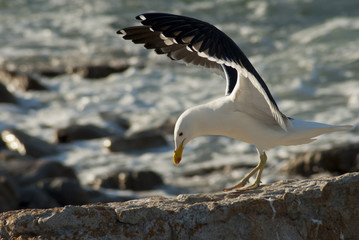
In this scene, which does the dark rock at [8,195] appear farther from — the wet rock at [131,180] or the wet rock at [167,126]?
the wet rock at [167,126]

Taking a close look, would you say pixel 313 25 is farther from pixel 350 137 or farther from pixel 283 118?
pixel 283 118

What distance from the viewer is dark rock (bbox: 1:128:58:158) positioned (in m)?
10.6

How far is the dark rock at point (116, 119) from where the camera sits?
12242 millimetres

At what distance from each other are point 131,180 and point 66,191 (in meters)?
1.23

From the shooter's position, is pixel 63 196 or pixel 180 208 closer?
pixel 180 208

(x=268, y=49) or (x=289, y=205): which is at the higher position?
(x=268, y=49)

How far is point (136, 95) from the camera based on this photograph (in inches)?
567

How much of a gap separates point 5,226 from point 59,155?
7.42 metres

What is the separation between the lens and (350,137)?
1101 centimetres

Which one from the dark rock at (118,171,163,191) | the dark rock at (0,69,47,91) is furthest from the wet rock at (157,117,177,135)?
the dark rock at (0,69,47,91)

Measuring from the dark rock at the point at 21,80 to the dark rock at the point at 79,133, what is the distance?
3.29 metres

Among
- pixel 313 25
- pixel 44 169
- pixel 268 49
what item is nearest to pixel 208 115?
pixel 44 169

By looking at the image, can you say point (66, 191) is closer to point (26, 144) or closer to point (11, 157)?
point (11, 157)

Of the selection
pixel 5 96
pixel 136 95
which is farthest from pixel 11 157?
pixel 136 95
